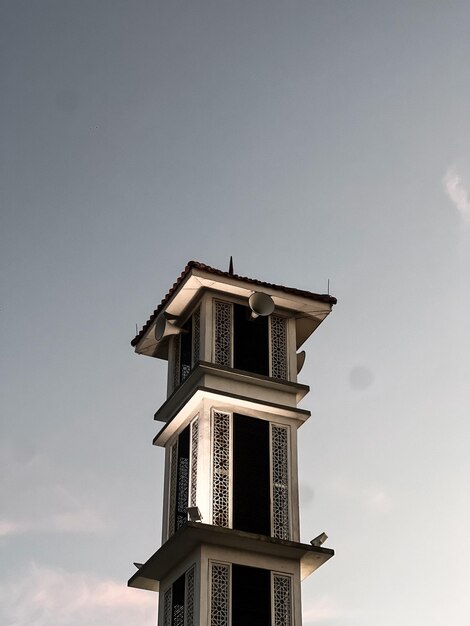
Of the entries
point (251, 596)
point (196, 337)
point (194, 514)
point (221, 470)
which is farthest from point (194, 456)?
point (251, 596)

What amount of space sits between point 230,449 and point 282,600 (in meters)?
3.21

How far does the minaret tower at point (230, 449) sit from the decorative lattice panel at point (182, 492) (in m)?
0.03

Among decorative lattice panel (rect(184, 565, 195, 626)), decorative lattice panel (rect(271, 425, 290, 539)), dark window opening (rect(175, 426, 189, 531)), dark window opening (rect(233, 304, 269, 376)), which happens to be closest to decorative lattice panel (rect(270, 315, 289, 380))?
dark window opening (rect(233, 304, 269, 376))

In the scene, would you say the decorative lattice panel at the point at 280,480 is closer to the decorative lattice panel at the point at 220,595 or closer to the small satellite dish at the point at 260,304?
the decorative lattice panel at the point at 220,595

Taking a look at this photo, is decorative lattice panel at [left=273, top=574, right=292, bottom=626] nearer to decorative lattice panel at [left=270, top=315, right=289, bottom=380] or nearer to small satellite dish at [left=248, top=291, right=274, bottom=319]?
decorative lattice panel at [left=270, top=315, right=289, bottom=380]

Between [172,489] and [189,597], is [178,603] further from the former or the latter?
[172,489]

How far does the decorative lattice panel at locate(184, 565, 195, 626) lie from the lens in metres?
20.8

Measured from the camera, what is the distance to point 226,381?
23.3 meters

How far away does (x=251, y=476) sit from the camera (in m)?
22.5

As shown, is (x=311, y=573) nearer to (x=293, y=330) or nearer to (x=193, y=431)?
(x=193, y=431)

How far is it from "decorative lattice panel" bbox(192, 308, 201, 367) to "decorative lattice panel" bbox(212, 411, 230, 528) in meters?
1.73

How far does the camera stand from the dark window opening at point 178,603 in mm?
21609

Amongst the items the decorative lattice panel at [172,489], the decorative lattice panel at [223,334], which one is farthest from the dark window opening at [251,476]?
the decorative lattice panel at [172,489]

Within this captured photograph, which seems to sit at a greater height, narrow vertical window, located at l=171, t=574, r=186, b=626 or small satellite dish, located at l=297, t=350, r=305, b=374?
small satellite dish, located at l=297, t=350, r=305, b=374
